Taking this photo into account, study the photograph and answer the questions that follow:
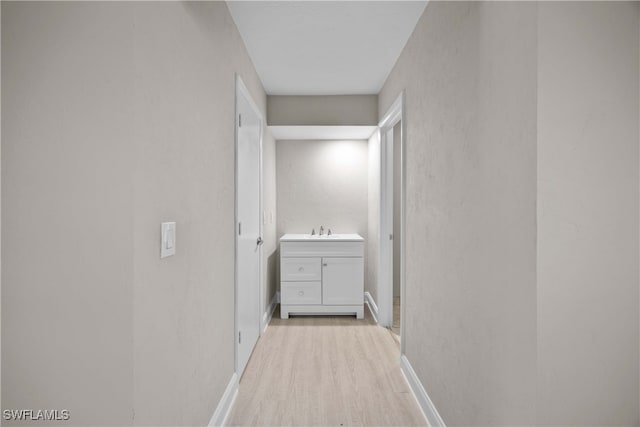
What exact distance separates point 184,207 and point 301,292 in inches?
102

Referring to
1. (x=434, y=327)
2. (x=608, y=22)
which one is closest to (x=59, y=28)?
(x=608, y=22)

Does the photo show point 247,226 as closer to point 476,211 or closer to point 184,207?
point 184,207

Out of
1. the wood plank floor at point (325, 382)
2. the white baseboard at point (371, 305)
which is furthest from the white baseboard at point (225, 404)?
the white baseboard at point (371, 305)

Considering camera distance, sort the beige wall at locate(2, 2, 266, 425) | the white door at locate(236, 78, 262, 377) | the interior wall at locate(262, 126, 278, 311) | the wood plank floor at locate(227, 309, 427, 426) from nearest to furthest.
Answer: the beige wall at locate(2, 2, 266, 425) → the wood plank floor at locate(227, 309, 427, 426) → the white door at locate(236, 78, 262, 377) → the interior wall at locate(262, 126, 278, 311)

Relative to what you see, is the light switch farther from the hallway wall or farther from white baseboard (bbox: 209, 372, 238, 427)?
the hallway wall

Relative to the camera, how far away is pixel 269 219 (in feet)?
13.2

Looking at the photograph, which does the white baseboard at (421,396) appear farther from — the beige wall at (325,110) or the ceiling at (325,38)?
the beige wall at (325,110)

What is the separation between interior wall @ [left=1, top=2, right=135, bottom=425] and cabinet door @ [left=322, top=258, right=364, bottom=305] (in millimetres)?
2914

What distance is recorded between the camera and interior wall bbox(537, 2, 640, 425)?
108 centimetres

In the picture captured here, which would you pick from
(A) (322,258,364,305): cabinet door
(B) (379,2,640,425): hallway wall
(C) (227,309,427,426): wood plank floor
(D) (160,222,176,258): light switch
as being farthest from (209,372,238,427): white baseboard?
(A) (322,258,364,305): cabinet door

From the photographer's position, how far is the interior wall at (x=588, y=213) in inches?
42.4

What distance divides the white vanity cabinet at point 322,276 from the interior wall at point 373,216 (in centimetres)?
19

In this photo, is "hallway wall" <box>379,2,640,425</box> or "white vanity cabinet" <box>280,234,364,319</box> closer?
"hallway wall" <box>379,2,640,425</box>

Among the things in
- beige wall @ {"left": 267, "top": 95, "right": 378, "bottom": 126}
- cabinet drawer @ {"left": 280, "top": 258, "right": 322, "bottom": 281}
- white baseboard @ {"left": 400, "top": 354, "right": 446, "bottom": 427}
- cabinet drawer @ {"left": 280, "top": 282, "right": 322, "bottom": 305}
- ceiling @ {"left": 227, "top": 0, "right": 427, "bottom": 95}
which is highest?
ceiling @ {"left": 227, "top": 0, "right": 427, "bottom": 95}
